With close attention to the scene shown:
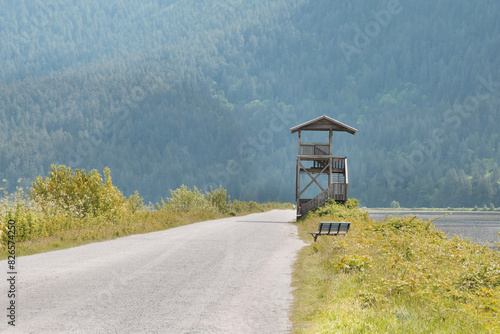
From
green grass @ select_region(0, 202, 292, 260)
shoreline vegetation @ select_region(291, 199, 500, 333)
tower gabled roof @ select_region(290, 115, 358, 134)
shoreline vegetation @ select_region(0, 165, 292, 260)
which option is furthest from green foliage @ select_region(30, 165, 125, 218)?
tower gabled roof @ select_region(290, 115, 358, 134)

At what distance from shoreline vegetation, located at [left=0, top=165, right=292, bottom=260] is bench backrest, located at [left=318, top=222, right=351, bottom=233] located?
8971 mm

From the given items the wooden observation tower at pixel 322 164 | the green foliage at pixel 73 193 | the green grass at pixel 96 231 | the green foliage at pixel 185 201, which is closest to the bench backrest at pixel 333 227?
the green grass at pixel 96 231

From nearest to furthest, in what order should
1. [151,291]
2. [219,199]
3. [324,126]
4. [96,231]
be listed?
[151,291] → [96,231] → [324,126] → [219,199]

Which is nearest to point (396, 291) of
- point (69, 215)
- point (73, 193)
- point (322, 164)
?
point (69, 215)

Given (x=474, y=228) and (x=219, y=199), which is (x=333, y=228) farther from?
(x=474, y=228)

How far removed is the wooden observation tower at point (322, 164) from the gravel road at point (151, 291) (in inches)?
806

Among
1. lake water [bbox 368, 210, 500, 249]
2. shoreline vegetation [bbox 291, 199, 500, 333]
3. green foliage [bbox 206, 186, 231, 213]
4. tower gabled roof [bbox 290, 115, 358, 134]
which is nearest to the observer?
shoreline vegetation [bbox 291, 199, 500, 333]

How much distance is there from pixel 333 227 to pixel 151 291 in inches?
433

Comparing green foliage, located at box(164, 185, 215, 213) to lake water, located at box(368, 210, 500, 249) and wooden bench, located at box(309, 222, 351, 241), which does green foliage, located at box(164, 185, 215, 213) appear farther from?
wooden bench, located at box(309, 222, 351, 241)

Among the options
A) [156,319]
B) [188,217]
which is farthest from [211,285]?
[188,217]

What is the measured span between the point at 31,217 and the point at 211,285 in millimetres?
10953

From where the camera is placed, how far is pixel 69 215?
24750 millimetres

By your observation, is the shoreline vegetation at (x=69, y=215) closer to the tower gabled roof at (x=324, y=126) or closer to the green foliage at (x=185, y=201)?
the green foliage at (x=185, y=201)

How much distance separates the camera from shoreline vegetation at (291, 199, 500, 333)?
7426 mm
